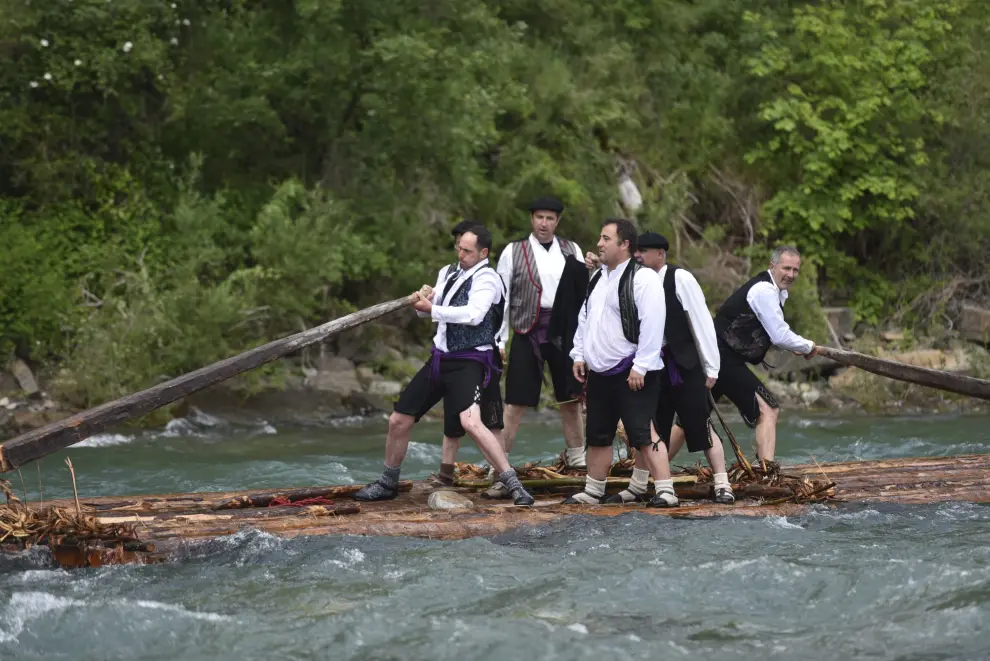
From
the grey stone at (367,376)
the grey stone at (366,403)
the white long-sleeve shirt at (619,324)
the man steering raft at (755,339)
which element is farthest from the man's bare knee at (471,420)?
the grey stone at (367,376)

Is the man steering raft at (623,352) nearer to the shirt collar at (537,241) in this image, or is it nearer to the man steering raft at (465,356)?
the man steering raft at (465,356)

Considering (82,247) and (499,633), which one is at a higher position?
(82,247)

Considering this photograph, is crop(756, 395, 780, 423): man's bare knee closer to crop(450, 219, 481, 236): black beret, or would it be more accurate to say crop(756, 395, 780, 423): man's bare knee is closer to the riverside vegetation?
crop(450, 219, 481, 236): black beret

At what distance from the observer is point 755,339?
1038 centimetres

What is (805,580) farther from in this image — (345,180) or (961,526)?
(345,180)

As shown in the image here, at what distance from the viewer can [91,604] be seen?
303 inches

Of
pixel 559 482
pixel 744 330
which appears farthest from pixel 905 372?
pixel 559 482

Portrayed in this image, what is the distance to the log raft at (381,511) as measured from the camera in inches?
342

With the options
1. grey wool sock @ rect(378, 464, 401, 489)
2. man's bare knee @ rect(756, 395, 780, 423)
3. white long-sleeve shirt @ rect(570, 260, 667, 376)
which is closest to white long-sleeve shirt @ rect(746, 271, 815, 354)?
man's bare knee @ rect(756, 395, 780, 423)

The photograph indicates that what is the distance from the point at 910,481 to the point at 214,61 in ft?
45.7

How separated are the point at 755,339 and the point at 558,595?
10.9 feet

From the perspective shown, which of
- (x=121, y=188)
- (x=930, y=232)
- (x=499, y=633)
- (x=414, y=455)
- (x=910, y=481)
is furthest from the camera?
(x=930, y=232)

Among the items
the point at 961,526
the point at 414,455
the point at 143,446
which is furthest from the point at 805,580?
the point at 143,446

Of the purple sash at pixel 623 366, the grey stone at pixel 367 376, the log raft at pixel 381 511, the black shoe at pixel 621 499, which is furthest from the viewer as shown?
the grey stone at pixel 367 376
